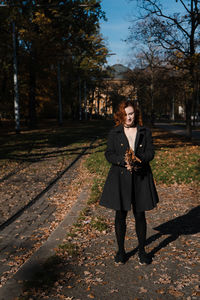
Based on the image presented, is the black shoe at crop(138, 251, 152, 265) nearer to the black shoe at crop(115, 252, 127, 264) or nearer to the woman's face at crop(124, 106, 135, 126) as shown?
the black shoe at crop(115, 252, 127, 264)

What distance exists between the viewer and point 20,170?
12.4m

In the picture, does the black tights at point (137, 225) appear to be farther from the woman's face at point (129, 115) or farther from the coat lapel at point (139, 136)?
the woman's face at point (129, 115)

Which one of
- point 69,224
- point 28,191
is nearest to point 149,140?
point 69,224

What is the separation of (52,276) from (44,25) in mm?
26148

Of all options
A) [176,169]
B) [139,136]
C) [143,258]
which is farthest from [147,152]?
[176,169]

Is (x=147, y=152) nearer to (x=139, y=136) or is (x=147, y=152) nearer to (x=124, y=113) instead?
(x=139, y=136)

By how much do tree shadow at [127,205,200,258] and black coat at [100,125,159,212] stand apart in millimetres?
988

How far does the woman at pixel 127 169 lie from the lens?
4188mm

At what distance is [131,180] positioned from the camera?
13.7 feet

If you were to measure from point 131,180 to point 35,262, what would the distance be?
5.63 ft

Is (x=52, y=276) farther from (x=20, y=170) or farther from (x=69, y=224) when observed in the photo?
(x=20, y=170)

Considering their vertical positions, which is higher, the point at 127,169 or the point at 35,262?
the point at 127,169

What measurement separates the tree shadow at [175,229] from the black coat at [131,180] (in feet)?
3.24

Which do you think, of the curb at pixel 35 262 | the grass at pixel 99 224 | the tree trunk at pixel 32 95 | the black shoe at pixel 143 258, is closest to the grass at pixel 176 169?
the grass at pixel 99 224
